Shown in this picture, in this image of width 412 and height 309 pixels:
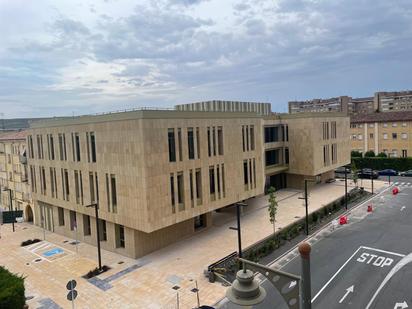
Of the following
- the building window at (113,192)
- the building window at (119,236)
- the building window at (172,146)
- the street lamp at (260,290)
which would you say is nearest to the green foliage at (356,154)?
the building window at (172,146)

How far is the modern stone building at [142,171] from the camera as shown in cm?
2392

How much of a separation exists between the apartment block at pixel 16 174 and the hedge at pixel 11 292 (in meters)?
23.0

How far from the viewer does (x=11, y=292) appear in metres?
16.5

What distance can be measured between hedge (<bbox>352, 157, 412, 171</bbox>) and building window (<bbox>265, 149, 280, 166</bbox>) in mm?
21471

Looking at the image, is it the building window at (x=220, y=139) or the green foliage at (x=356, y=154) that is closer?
the building window at (x=220, y=139)

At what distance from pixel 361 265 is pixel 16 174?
39.4 m

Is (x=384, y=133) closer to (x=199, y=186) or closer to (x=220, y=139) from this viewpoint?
(x=220, y=139)

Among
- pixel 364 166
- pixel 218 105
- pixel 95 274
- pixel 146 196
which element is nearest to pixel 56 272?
pixel 95 274

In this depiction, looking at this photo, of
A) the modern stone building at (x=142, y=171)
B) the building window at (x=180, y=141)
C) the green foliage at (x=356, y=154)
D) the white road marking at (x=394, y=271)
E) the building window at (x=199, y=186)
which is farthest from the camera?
the green foliage at (x=356, y=154)

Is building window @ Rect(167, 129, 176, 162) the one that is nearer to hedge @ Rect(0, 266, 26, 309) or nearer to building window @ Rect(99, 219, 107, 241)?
building window @ Rect(99, 219, 107, 241)

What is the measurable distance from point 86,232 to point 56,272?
22.8ft

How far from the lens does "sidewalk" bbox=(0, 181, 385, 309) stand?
62.7 ft

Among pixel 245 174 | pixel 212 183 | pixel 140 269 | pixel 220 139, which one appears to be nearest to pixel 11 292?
pixel 140 269

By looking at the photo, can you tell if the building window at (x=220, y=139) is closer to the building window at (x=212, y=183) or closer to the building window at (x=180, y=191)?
the building window at (x=212, y=183)
